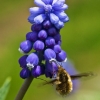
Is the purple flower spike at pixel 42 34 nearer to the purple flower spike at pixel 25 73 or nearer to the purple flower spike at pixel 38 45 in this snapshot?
the purple flower spike at pixel 38 45

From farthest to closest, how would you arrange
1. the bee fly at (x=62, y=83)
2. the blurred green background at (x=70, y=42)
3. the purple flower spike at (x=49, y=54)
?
the blurred green background at (x=70, y=42) < the bee fly at (x=62, y=83) < the purple flower spike at (x=49, y=54)

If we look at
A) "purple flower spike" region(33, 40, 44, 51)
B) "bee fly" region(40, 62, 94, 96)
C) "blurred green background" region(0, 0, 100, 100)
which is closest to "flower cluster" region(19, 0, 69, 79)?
"purple flower spike" region(33, 40, 44, 51)

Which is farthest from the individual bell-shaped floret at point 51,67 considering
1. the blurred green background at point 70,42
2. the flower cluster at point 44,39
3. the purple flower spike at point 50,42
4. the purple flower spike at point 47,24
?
the blurred green background at point 70,42

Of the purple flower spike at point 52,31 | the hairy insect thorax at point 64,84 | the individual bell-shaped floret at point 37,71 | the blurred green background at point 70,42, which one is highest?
the purple flower spike at point 52,31

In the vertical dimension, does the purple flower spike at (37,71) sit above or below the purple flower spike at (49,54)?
below

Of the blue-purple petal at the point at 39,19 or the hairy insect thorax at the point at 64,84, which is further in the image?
the hairy insect thorax at the point at 64,84

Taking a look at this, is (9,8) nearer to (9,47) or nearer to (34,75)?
(9,47)
